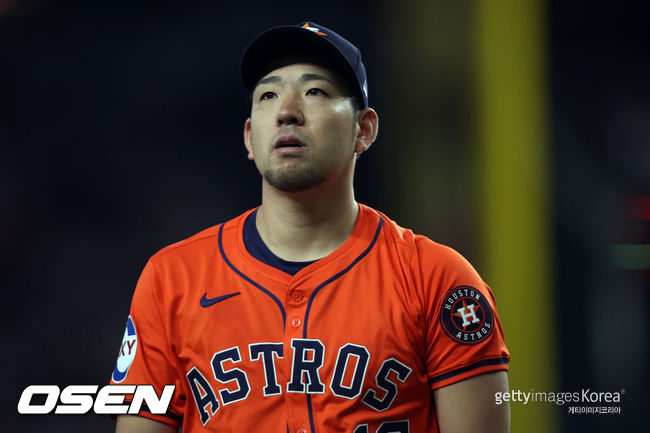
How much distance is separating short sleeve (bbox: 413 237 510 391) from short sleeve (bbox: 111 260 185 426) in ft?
1.90

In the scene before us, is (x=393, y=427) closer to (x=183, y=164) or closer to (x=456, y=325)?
(x=456, y=325)

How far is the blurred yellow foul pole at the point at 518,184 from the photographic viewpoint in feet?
9.46

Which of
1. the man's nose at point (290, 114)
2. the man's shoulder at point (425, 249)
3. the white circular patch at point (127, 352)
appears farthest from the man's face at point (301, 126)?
the white circular patch at point (127, 352)

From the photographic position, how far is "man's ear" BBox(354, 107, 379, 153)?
169cm

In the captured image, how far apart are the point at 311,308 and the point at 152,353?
1.26 feet

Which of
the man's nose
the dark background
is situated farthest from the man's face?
the dark background

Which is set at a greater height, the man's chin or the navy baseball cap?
the navy baseball cap

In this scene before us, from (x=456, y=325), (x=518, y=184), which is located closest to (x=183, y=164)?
(x=518, y=184)

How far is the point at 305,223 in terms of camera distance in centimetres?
162

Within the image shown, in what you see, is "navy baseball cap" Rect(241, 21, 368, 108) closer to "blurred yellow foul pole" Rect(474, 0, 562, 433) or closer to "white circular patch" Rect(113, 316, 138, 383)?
"white circular patch" Rect(113, 316, 138, 383)

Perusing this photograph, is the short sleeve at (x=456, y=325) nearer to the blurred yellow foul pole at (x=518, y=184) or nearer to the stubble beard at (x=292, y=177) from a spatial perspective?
the stubble beard at (x=292, y=177)
